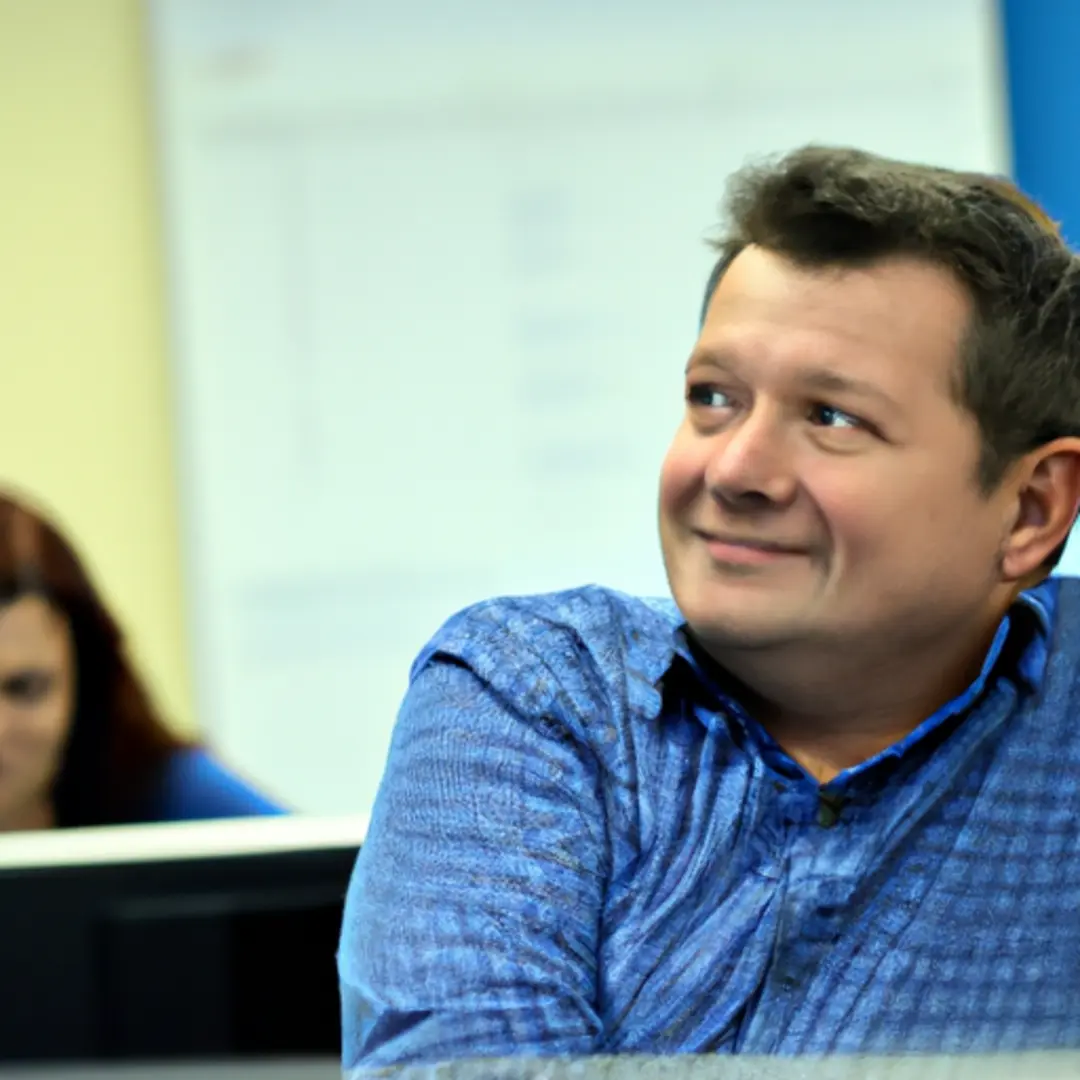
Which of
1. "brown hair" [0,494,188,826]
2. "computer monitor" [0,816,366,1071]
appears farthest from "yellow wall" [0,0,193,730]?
"computer monitor" [0,816,366,1071]

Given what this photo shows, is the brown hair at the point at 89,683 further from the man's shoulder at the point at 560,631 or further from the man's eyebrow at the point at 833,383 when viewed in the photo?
the man's eyebrow at the point at 833,383

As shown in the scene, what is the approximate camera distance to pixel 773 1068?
0.38 metres

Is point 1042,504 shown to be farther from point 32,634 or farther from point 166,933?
point 32,634

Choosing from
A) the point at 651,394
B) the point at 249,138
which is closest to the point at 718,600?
the point at 651,394

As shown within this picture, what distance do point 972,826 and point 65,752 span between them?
135 centimetres

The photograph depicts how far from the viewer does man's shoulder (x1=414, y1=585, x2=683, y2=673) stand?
0.97m

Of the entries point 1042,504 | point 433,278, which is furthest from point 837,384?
point 433,278

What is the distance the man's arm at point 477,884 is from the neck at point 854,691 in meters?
0.15

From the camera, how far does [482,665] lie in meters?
0.95

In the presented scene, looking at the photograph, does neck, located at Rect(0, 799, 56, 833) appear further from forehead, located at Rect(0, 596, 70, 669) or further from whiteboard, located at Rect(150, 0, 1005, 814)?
whiteboard, located at Rect(150, 0, 1005, 814)

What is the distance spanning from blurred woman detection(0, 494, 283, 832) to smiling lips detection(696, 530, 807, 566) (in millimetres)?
1084

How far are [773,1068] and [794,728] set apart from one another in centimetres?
67

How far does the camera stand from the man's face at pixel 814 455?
942 millimetres

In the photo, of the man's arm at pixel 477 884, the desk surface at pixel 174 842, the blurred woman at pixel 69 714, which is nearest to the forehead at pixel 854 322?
the man's arm at pixel 477 884
